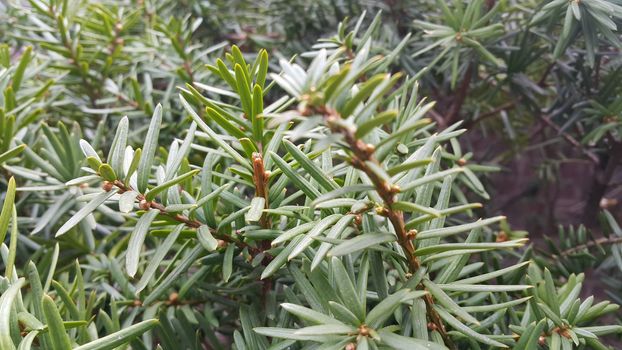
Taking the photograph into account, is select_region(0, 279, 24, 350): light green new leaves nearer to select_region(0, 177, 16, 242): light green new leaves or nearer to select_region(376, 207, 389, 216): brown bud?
select_region(0, 177, 16, 242): light green new leaves

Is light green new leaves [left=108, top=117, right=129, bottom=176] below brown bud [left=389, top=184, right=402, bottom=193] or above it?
above

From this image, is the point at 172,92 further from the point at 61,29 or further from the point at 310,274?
the point at 310,274

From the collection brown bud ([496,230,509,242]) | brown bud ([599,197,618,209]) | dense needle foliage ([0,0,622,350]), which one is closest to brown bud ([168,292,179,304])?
dense needle foliage ([0,0,622,350])

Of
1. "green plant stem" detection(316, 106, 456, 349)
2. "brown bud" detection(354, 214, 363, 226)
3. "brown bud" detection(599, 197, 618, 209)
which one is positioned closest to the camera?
"green plant stem" detection(316, 106, 456, 349)

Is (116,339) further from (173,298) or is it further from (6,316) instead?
(173,298)

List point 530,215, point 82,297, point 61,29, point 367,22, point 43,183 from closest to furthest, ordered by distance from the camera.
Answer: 1. point 82,297
2. point 43,183
3. point 61,29
4. point 367,22
5. point 530,215

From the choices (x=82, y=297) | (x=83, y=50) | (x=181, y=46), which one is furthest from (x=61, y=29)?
(x=82, y=297)

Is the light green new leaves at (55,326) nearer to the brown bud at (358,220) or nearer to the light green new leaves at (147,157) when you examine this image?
the light green new leaves at (147,157)

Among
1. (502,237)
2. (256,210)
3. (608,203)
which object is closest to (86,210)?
(256,210)
